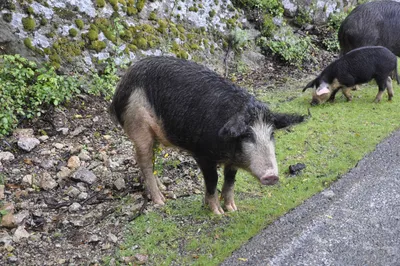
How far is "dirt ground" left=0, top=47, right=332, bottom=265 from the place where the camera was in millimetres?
4926

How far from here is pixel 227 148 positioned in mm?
4895

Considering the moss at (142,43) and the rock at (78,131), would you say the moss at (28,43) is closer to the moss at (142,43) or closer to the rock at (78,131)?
the rock at (78,131)

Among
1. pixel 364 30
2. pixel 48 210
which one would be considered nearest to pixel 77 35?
pixel 48 210

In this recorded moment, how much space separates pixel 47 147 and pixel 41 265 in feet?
8.63

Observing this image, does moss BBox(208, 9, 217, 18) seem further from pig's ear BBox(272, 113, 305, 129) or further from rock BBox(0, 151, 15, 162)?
pig's ear BBox(272, 113, 305, 129)

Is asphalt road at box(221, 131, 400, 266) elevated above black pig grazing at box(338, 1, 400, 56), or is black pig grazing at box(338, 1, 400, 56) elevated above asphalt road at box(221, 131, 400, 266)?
black pig grazing at box(338, 1, 400, 56)

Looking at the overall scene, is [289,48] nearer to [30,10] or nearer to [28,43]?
[30,10]

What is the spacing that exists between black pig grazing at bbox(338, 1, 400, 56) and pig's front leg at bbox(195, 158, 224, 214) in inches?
283

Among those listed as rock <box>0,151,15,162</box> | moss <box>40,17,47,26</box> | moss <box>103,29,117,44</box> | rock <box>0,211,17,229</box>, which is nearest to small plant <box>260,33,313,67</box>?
moss <box>103,29,117,44</box>

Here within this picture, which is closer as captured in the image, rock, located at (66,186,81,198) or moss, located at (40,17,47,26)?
rock, located at (66,186,81,198)

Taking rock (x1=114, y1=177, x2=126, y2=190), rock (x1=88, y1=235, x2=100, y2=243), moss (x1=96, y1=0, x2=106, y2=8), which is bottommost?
rock (x1=114, y1=177, x2=126, y2=190)

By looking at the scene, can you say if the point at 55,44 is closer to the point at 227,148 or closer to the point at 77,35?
the point at 77,35

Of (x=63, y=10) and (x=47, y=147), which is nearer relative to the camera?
(x=47, y=147)

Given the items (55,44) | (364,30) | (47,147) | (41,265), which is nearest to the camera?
(41,265)
